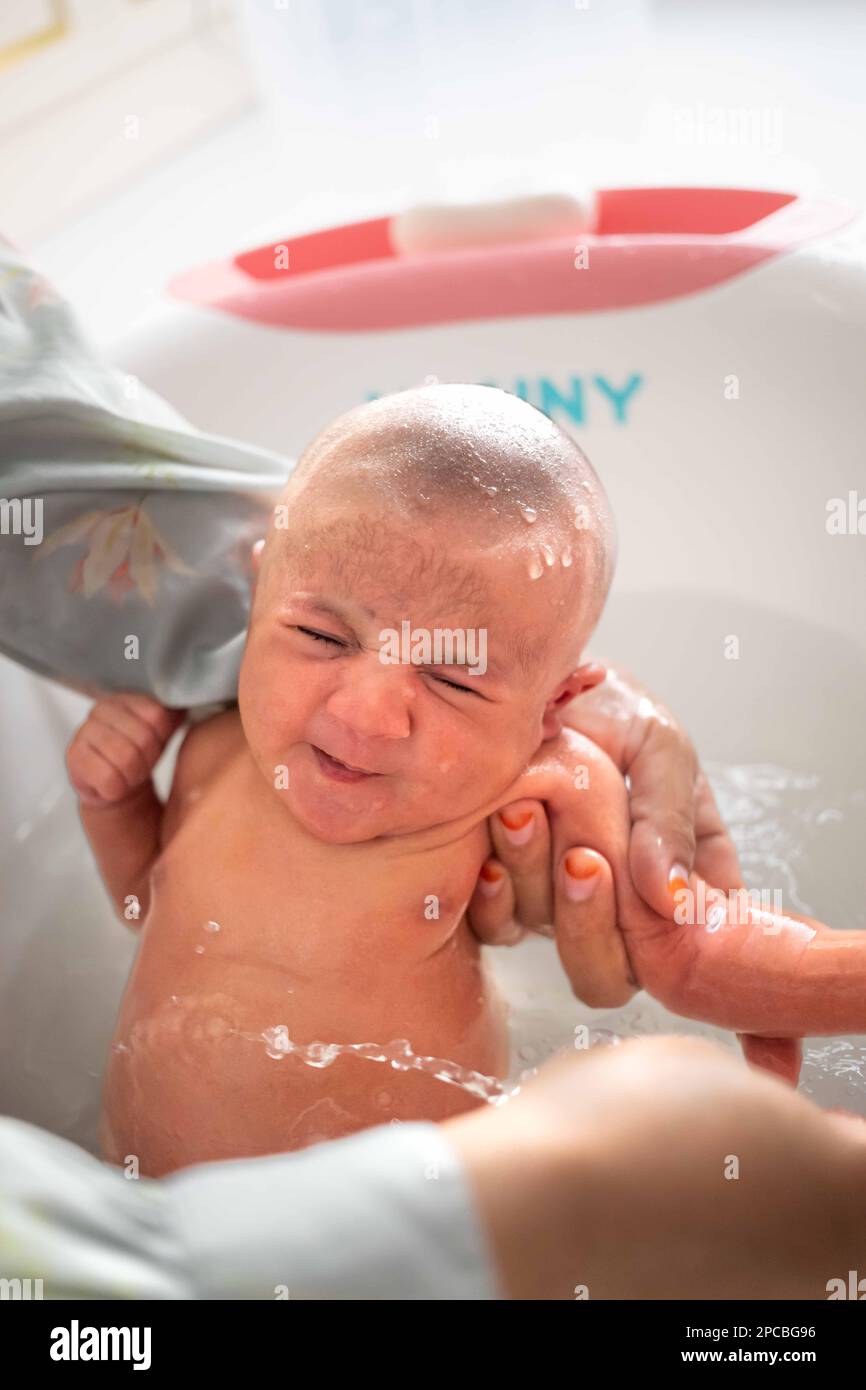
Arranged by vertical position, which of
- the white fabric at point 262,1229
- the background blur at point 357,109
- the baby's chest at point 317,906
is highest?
the background blur at point 357,109

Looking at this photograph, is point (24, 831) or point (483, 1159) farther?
point (24, 831)

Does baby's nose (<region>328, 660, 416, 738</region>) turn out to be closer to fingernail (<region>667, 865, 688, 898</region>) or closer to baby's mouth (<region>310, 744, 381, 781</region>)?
baby's mouth (<region>310, 744, 381, 781</region>)

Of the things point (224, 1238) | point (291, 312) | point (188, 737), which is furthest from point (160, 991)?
point (291, 312)

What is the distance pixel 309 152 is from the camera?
7.97ft

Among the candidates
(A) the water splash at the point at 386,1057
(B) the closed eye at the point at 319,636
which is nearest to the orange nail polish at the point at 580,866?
(A) the water splash at the point at 386,1057

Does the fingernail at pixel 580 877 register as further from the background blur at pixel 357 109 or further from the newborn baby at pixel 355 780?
the background blur at pixel 357 109

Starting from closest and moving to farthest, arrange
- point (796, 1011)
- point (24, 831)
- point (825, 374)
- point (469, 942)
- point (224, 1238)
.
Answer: point (224, 1238) < point (796, 1011) < point (469, 942) < point (24, 831) < point (825, 374)

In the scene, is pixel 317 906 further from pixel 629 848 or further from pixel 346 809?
pixel 629 848

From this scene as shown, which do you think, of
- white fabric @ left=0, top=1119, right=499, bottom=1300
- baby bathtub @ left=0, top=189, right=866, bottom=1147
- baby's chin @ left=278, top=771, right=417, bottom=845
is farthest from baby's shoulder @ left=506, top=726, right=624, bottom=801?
white fabric @ left=0, top=1119, right=499, bottom=1300

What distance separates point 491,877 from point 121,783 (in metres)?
0.27

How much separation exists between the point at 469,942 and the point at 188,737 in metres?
0.25

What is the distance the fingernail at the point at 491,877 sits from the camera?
993 millimetres

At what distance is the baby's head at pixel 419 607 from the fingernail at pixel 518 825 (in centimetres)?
7
